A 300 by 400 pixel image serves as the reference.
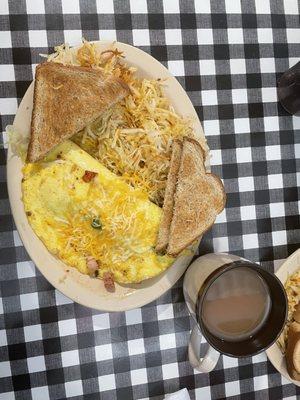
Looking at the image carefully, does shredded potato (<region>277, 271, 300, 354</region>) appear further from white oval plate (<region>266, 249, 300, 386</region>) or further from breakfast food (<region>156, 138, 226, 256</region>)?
breakfast food (<region>156, 138, 226, 256</region>)

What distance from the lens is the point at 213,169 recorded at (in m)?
1.83

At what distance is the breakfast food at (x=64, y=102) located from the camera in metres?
1.51

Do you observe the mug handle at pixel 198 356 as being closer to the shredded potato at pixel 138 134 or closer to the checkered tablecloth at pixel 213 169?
the checkered tablecloth at pixel 213 169

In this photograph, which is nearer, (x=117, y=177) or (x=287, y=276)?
(x=117, y=177)

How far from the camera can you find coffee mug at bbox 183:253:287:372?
5.18ft

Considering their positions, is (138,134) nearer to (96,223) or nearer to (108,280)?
(96,223)

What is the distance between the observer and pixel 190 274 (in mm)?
1697

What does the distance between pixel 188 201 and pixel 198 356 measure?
479mm

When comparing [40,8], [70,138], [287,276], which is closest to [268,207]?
[287,276]

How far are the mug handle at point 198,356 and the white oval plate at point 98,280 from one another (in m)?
0.18

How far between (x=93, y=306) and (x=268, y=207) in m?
0.70

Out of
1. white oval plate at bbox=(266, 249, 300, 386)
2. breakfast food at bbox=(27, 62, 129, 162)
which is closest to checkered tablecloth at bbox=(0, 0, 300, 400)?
white oval plate at bbox=(266, 249, 300, 386)

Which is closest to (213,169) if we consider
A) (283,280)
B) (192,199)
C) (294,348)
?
(192,199)

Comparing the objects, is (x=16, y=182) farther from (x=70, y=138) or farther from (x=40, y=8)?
(x=40, y=8)
